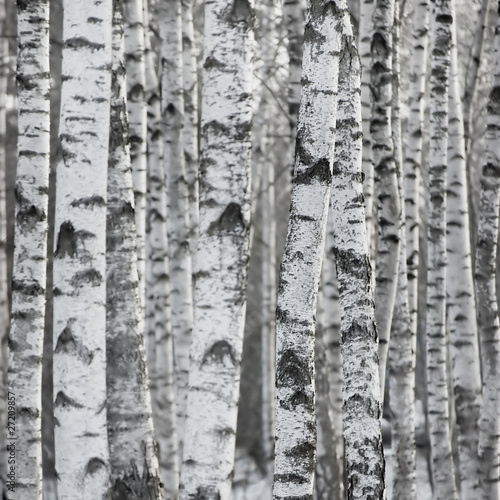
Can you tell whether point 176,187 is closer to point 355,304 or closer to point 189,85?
point 189,85

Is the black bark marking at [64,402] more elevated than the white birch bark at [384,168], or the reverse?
the white birch bark at [384,168]

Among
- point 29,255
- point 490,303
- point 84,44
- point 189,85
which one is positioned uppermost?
point 189,85

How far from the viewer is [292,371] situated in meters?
3.41

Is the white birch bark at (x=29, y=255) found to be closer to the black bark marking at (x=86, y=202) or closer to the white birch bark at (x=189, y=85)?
the black bark marking at (x=86, y=202)

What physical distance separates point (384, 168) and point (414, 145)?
93cm

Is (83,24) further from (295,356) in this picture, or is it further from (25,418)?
(25,418)

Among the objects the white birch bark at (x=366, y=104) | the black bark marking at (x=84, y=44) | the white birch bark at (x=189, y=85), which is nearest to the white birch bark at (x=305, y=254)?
the black bark marking at (x=84, y=44)

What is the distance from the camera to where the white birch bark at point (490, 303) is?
5461mm

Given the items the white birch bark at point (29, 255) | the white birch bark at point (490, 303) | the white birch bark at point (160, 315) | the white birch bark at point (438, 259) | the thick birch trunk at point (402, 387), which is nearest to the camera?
the white birch bark at point (29, 255)

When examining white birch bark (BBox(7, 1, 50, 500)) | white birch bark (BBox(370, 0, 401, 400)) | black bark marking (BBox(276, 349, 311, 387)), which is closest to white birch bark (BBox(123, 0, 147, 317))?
white birch bark (BBox(7, 1, 50, 500))

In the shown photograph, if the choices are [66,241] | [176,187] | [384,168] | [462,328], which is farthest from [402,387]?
[66,241]

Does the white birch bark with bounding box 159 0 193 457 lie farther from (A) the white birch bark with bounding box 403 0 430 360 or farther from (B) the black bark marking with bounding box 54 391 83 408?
(B) the black bark marking with bounding box 54 391 83 408

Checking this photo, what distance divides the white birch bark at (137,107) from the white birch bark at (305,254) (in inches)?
83.6

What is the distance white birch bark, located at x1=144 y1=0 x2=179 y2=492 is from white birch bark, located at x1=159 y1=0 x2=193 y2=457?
0.35 ft
